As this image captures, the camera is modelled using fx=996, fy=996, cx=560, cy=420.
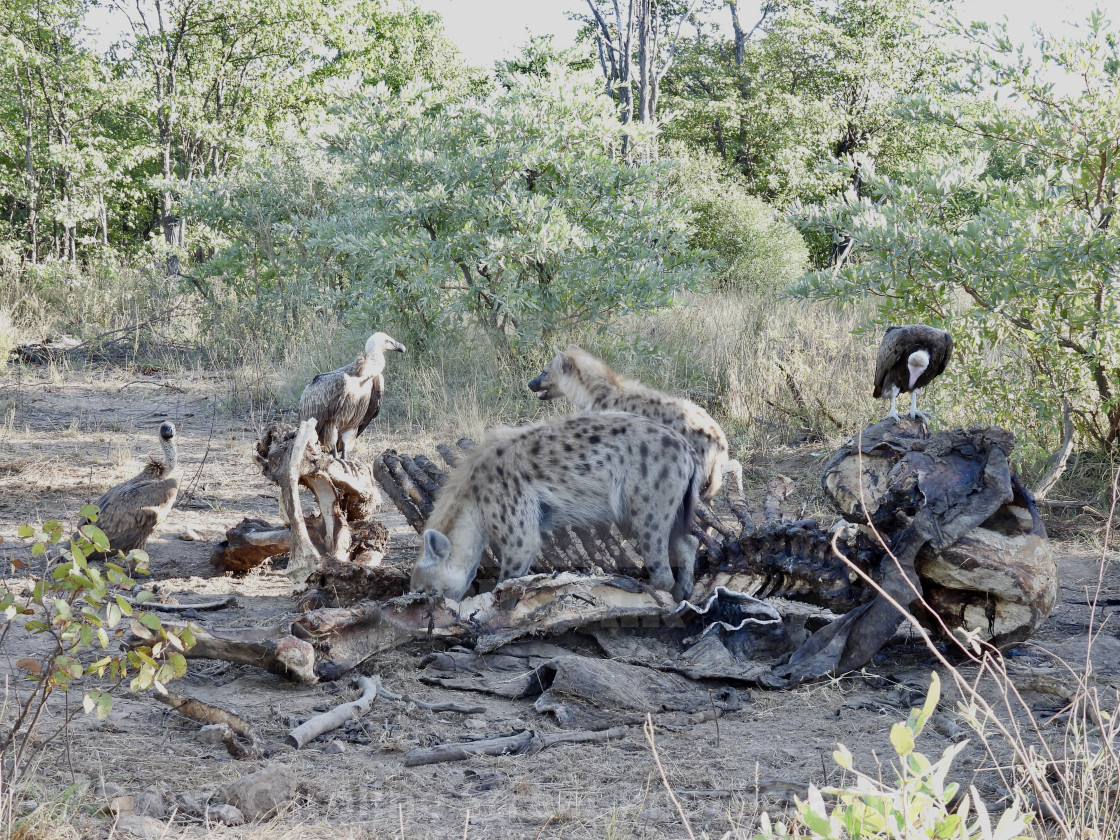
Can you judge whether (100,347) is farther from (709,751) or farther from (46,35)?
(709,751)

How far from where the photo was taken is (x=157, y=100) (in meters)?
20.3

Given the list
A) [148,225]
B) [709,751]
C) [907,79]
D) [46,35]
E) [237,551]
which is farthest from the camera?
[148,225]

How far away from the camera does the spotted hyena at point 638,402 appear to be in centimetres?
667

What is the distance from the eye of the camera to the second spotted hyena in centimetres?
532

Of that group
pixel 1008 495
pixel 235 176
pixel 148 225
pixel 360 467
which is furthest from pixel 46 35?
pixel 1008 495

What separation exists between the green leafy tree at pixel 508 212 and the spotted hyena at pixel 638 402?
2.15m

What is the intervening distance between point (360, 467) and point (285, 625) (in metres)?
2.03

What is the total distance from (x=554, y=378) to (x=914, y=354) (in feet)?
9.77

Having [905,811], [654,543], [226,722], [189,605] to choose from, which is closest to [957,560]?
[654,543]

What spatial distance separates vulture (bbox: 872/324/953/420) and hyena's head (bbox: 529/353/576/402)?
98.1 inches

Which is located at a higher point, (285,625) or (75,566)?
(75,566)

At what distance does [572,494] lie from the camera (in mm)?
5500

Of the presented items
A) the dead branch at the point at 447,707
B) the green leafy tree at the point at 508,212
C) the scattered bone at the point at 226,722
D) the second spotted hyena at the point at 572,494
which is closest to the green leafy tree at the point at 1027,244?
the second spotted hyena at the point at 572,494

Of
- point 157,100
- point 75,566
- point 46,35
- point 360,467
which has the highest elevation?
point 46,35
